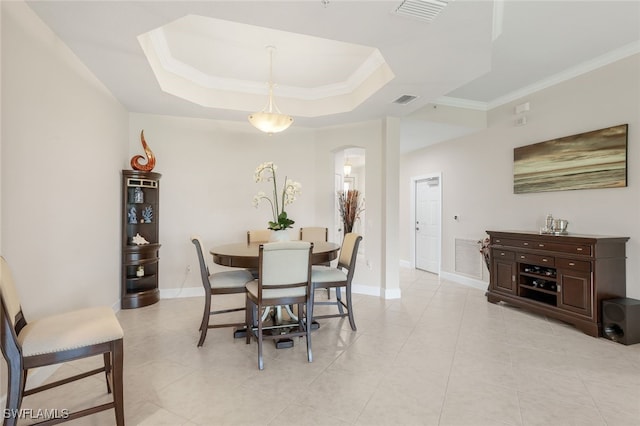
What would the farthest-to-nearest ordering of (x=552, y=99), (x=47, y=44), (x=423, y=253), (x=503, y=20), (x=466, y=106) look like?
1. (x=423, y=253)
2. (x=466, y=106)
3. (x=552, y=99)
4. (x=503, y=20)
5. (x=47, y=44)

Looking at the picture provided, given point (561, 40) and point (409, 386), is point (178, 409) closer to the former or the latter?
point (409, 386)

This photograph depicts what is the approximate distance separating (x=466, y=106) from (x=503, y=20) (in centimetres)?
221

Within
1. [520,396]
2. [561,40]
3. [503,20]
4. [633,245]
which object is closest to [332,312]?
[520,396]

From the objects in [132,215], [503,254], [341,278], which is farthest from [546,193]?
[132,215]

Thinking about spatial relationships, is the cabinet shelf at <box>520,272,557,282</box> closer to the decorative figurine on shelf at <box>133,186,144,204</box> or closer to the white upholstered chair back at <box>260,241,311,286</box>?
the white upholstered chair back at <box>260,241,311,286</box>

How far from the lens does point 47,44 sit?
7.52 feet

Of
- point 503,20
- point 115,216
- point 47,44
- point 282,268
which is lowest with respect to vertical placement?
point 282,268

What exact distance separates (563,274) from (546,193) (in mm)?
1211

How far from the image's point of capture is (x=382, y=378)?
7.41 feet

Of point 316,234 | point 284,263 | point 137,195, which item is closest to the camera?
point 284,263

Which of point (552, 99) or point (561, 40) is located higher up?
point (561, 40)

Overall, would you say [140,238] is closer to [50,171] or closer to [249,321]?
[50,171]

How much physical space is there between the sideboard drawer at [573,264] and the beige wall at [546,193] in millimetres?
517

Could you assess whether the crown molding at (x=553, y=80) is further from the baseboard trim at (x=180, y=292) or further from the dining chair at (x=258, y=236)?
the baseboard trim at (x=180, y=292)
